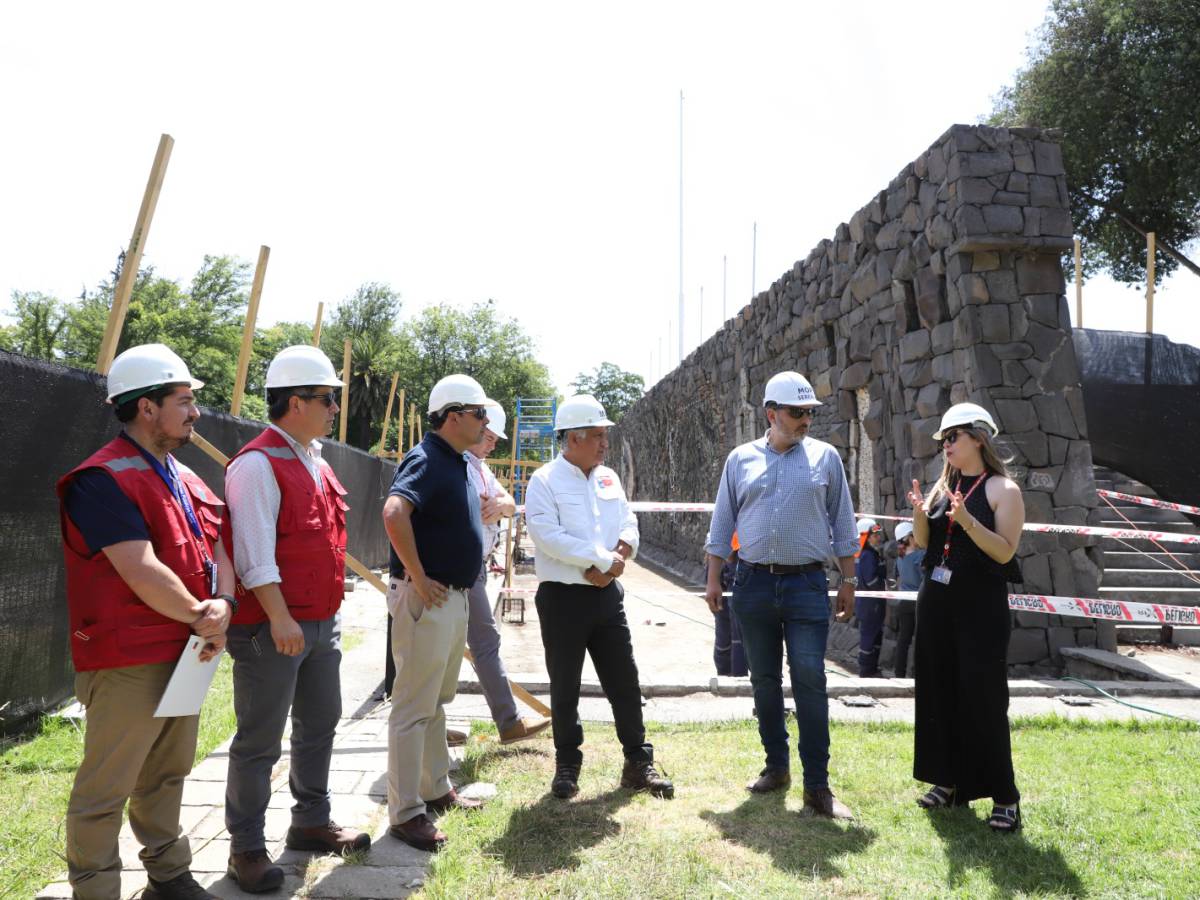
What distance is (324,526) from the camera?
3.20 meters

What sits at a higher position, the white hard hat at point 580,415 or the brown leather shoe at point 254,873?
the white hard hat at point 580,415

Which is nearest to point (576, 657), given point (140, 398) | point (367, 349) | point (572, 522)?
point (572, 522)

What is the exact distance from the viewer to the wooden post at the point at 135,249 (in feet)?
17.2

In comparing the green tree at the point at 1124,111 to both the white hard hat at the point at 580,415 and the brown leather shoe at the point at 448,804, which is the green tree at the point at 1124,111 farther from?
the brown leather shoe at the point at 448,804

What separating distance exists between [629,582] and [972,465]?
1332 centimetres

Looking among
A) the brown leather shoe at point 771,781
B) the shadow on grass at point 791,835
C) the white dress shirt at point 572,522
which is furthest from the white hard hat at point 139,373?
the brown leather shoe at point 771,781

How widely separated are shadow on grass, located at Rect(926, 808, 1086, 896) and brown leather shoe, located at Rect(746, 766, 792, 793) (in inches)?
23.8

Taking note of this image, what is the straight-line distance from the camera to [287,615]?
3.00 meters

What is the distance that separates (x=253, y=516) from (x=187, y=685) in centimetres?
55

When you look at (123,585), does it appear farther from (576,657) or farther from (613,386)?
(613,386)

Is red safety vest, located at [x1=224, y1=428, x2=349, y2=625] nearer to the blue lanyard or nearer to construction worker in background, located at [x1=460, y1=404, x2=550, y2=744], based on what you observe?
the blue lanyard

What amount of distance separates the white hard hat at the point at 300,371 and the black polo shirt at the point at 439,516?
16.9 inches

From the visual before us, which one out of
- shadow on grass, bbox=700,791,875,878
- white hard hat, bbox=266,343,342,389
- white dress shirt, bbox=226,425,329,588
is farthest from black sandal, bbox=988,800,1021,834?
white hard hat, bbox=266,343,342,389

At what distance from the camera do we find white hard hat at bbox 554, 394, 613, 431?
4.13 m
